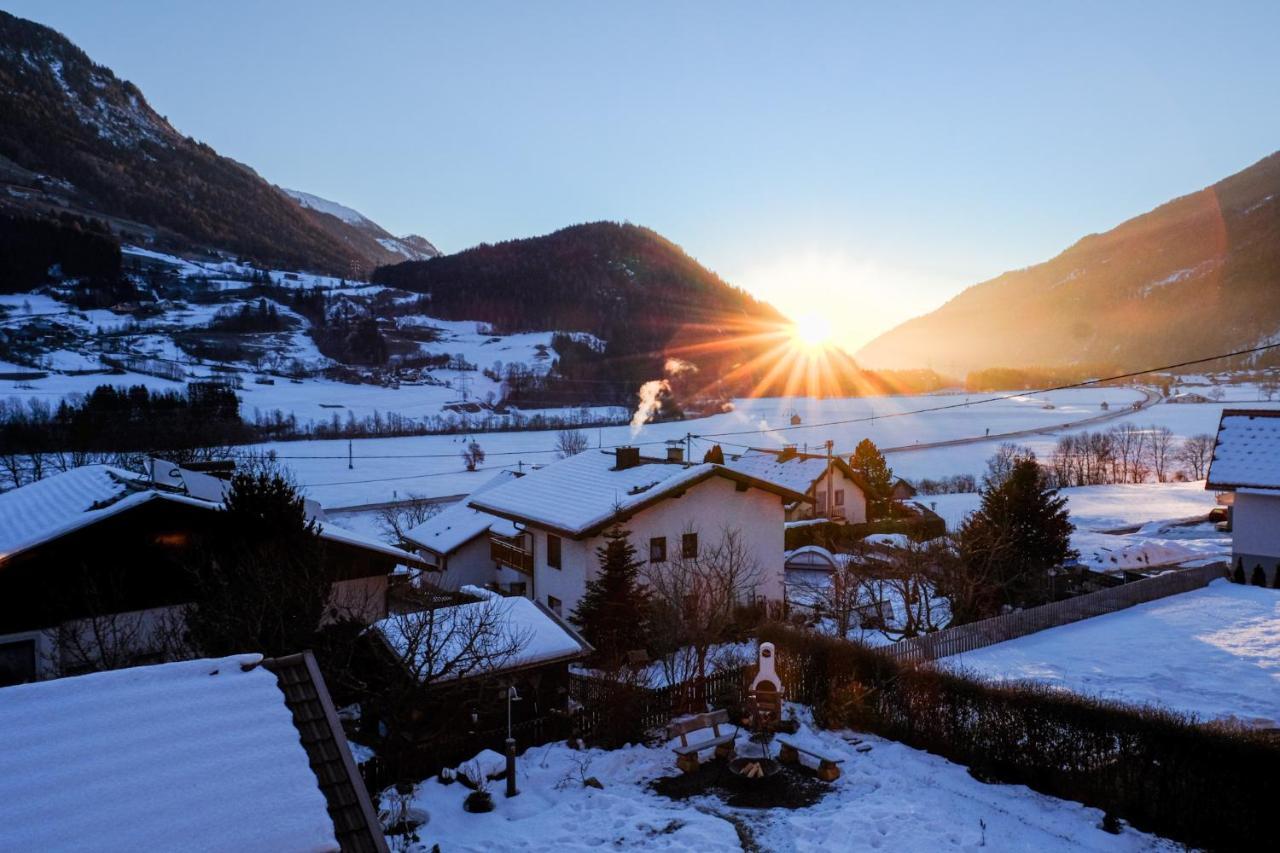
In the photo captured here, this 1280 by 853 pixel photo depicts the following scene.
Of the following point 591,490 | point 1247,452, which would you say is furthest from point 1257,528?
point 591,490

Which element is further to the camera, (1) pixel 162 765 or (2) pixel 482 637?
(2) pixel 482 637

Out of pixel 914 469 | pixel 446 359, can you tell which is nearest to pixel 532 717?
pixel 914 469

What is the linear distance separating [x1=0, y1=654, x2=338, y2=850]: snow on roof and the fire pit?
323 inches

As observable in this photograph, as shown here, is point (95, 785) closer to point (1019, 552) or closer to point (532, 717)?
point (532, 717)

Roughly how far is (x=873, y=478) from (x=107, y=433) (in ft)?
162

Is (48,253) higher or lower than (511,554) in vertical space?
higher

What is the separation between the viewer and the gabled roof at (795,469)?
41.5 metres

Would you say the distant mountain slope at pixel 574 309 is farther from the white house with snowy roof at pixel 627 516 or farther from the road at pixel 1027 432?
the white house with snowy roof at pixel 627 516

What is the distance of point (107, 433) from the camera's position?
151 ft

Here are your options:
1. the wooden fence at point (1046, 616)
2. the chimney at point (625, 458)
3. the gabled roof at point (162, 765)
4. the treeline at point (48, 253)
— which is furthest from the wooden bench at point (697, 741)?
the treeline at point (48, 253)

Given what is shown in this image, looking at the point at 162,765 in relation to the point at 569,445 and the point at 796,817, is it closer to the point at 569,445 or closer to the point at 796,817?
the point at 796,817

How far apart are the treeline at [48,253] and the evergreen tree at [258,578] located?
149 meters

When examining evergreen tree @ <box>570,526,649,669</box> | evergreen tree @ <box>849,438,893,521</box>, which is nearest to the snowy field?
evergreen tree @ <box>849,438,893,521</box>

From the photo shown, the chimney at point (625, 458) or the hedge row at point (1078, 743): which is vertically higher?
the chimney at point (625, 458)
